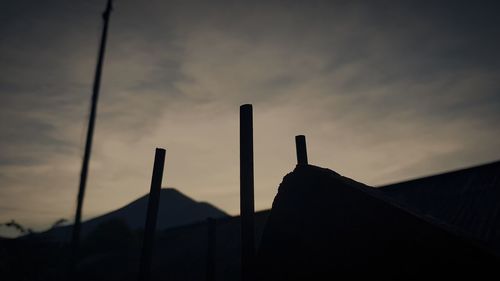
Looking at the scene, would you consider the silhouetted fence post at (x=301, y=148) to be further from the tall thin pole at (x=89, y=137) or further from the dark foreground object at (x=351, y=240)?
the tall thin pole at (x=89, y=137)

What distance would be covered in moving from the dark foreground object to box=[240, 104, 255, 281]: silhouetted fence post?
58.3 inches

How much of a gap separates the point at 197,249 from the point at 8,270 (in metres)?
8.22

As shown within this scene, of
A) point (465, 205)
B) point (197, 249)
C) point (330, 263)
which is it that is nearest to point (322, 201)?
point (330, 263)

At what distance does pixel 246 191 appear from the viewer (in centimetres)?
720

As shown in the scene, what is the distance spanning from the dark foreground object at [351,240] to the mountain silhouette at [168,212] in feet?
258

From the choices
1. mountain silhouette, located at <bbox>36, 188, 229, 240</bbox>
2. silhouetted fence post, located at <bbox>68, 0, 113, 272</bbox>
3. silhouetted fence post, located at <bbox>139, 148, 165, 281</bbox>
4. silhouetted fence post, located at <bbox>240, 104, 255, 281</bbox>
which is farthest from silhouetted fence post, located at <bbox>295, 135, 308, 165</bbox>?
mountain silhouette, located at <bbox>36, 188, 229, 240</bbox>

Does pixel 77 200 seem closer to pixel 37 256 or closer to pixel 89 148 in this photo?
pixel 89 148

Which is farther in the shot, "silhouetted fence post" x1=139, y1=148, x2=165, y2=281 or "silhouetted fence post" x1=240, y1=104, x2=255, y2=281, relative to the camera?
"silhouetted fence post" x1=139, y1=148, x2=165, y2=281

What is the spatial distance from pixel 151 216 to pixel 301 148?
18.3 ft

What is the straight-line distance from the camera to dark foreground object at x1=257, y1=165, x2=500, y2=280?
3.55 metres

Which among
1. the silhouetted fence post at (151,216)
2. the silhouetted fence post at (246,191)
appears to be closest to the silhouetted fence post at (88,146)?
the silhouetted fence post at (151,216)

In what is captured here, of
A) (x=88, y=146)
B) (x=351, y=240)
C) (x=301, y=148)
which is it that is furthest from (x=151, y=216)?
(x=351, y=240)

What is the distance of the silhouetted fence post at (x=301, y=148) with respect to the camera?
1112 centimetres

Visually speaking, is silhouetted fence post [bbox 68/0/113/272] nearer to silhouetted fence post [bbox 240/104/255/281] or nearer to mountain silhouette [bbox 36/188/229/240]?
silhouetted fence post [bbox 240/104/255/281]
